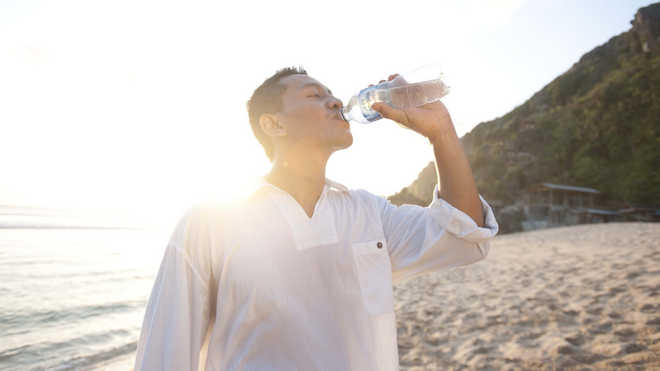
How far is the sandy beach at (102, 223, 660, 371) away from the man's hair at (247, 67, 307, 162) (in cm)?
279

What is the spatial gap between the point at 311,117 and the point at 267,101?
0.41 m

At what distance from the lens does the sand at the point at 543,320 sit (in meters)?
3.15

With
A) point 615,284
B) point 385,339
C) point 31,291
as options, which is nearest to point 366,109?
point 385,339

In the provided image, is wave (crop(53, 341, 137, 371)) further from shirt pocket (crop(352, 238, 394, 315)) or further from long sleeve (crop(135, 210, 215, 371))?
shirt pocket (crop(352, 238, 394, 315))

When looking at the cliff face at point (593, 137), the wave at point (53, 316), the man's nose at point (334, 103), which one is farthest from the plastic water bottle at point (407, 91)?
the cliff face at point (593, 137)

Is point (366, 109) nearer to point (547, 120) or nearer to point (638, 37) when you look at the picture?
point (547, 120)

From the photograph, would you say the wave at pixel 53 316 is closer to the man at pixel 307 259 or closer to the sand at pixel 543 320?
the sand at pixel 543 320

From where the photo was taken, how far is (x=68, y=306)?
7.00 meters

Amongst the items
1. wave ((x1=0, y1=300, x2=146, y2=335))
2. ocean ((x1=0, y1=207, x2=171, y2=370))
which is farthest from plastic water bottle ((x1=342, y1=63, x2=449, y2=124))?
wave ((x1=0, y1=300, x2=146, y2=335))

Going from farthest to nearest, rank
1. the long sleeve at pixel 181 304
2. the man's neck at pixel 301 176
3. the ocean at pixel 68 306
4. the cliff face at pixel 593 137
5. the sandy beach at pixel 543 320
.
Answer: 1. the cliff face at pixel 593 137
2. the ocean at pixel 68 306
3. the sandy beach at pixel 543 320
4. the man's neck at pixel 301 176
5. the long sleeve at pixel 181 304

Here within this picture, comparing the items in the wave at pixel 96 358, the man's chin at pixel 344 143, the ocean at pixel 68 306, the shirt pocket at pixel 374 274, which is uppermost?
the man's chin at pixel 344 143

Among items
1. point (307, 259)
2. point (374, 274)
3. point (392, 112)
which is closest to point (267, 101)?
point (392, 112)

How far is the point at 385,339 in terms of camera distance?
146 centimetres

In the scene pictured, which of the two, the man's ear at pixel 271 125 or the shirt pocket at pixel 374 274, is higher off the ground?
the man's ear at pixel 271 125
